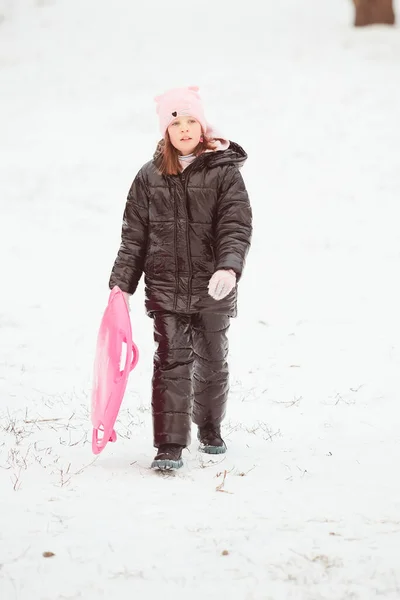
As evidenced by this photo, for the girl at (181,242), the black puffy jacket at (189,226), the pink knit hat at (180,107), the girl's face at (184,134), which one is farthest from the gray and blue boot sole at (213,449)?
the pink knit hat at (180,107)

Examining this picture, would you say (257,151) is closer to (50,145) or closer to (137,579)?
(50,145)

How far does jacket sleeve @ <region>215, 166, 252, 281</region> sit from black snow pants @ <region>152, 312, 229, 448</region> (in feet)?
1.43

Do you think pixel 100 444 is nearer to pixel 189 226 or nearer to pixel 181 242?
pixel 181 242

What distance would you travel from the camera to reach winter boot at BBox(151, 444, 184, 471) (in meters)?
3.90

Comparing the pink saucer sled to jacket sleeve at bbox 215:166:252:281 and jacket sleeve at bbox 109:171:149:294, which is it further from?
jacket sleeve at bbox 215:166:252:281

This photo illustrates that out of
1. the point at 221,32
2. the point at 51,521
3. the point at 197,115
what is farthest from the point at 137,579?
the point at 221,32

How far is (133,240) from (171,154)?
554mm

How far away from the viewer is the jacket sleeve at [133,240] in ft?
14.0

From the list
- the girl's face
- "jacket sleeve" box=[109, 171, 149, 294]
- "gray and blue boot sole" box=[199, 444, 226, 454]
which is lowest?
"gray and blue boot sole" box=[199, 444, 226, 454]

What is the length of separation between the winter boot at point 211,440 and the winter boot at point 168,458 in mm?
356

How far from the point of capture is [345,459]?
168 inches

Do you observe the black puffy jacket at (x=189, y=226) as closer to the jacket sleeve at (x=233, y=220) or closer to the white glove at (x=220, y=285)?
the jacket sleeve at (x=233, y=220)

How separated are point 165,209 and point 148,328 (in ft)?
13.3

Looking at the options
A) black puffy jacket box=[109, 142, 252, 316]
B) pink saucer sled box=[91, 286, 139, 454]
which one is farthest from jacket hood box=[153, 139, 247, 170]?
pink saucer sled box=[91, 286, 139, 454]
